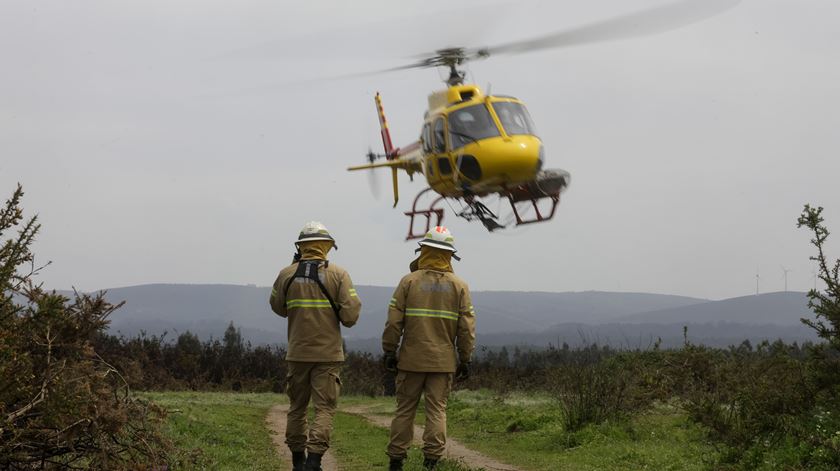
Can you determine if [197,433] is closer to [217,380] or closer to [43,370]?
[43,370]

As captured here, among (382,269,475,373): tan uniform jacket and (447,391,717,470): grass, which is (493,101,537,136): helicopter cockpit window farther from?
(382,269,475,373): tan uniform jacket

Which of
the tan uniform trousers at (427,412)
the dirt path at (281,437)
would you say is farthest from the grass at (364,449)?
the tan uniform trousers at (427,412)

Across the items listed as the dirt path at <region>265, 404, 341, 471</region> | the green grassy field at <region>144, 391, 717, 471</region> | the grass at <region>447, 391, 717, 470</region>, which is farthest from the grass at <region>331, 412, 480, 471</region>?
the grass at <region>447, 391, 717, 470</region>

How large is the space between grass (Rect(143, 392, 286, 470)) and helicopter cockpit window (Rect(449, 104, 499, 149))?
21.2 ft

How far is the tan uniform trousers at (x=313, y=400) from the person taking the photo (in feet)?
27.7

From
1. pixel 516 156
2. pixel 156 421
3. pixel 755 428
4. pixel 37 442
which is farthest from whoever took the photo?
pixel 516 156

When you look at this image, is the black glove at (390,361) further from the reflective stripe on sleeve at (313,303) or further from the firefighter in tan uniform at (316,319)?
the reflective stripe on sleeve at (313,303)

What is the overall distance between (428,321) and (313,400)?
130 centimetres

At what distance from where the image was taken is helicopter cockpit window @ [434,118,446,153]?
→ 59.9 ft

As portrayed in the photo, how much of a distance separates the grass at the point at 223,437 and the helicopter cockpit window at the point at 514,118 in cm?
723

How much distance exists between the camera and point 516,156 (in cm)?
1756

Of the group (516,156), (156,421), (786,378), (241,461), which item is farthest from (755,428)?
Answer: (516,156)

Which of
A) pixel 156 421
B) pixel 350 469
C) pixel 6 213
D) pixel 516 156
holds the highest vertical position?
pixel 516 156

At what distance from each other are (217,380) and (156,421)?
80.0 feet
